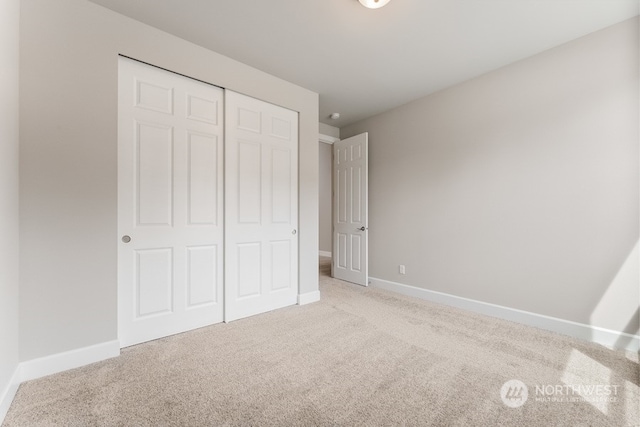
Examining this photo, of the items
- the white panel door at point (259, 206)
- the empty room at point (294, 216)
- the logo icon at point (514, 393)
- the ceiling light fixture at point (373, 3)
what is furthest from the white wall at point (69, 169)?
the logo icon at point (514, 393)

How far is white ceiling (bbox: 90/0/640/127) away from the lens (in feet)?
6.57

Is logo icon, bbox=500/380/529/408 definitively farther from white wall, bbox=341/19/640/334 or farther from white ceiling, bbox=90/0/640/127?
white ceiling, bbox=90/0/640/127

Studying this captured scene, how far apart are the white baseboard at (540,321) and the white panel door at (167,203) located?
2576mm

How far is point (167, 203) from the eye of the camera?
7.64ft

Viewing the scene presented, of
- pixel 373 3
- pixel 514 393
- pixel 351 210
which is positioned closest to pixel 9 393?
pixel 514 393

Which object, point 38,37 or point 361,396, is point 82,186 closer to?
point 38,37

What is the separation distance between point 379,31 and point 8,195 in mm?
2850

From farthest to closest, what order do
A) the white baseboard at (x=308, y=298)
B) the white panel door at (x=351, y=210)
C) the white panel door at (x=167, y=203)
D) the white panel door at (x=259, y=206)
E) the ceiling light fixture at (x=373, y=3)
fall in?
1. the white panel door at (x=351, y=210)
2. the white baseboard at (x=308, y=298)
3. the white panel door at (x=259, y=206)
4. the white panel door at (x=167, y=203)
5. the ceiling light fixture at (x=373, y=3)

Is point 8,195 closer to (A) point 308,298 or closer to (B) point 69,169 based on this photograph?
(B) point 69,169

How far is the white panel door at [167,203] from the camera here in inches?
84.0

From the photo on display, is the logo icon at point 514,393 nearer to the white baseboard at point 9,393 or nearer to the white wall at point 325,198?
the white baseboard at point 9,393

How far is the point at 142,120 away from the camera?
2.20 metres

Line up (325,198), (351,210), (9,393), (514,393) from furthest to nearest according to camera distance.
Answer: (325,198) < (351,210) < (514,393) < (9,393)

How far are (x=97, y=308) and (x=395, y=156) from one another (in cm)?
373
